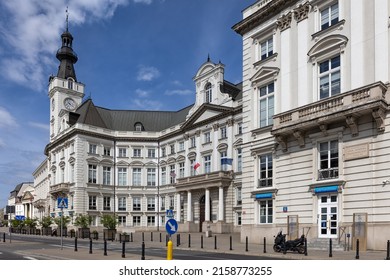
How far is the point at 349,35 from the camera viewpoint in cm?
2539

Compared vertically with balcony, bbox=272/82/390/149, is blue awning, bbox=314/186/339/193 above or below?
below

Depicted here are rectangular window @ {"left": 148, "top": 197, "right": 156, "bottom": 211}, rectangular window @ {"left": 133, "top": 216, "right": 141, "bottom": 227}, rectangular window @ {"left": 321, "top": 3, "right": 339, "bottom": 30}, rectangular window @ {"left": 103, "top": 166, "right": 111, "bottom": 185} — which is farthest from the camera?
rectangular window @ {"left": 148, "top": 197, "right": 156, "bottom": 211}

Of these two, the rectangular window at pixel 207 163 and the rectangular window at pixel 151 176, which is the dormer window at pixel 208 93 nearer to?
the rectangular window at pixel 207 163

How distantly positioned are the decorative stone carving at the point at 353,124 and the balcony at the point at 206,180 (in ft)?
92.7

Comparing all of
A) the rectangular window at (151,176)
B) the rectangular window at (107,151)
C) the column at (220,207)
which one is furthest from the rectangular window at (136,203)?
the column at (220,207)

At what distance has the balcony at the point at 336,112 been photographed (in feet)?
75.5

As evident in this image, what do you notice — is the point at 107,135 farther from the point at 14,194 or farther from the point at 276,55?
the point at 14,194

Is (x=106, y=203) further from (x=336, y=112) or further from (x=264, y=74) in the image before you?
(x=336, y=112)

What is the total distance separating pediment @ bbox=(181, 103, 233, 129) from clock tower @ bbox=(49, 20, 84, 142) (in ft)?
Answer: 82.5

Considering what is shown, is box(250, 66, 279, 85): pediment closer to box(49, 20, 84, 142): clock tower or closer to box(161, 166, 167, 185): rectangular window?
box(161, 166, 167, 185): rectangular window

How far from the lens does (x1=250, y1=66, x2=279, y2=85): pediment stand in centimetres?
3057

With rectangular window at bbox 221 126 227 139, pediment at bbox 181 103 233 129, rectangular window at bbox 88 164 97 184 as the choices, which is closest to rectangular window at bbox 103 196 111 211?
rectangular window at bbox 88 164 97 184

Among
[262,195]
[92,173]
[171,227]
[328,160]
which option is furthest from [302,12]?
[92,173]

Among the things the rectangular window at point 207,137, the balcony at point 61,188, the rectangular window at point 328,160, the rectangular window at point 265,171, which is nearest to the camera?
the rectangular window at point 328,160
